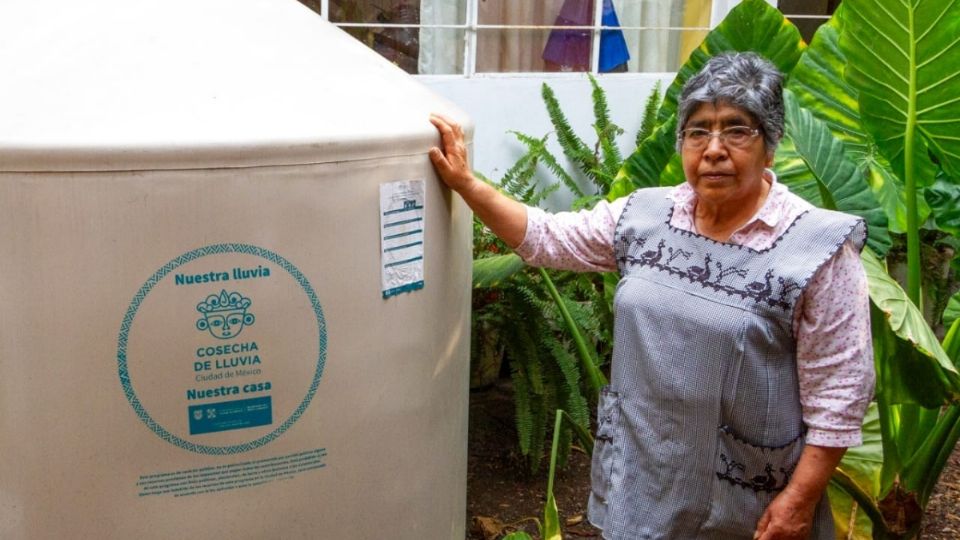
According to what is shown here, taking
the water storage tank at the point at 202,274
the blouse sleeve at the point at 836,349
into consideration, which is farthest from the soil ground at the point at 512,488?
the blouse sleeve at the point at 836,349

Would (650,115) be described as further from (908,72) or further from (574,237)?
(574,237)

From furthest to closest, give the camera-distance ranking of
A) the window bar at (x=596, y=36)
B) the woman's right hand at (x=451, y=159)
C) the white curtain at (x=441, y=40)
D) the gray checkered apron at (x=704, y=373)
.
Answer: the window bar at (x=596, y=36), the white curtain at (x=441, y=40), the woman's right hand at (x=451, y=159), the gray checkered apron at (x=704, y=373)

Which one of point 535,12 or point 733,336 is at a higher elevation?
point 535,12

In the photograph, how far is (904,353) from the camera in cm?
252

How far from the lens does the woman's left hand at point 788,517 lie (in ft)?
7.02

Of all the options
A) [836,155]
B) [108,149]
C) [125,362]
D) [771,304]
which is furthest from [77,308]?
[836,155]

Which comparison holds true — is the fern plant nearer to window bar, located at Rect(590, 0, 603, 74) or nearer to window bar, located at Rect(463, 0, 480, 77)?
window bar, located at Rect(463, 0, 480, 77)

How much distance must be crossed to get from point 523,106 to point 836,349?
2512mm

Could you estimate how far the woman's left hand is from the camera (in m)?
2.14

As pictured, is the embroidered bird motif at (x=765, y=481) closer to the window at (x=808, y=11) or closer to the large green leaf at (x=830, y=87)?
the large green leaf at (x=830, y=87)

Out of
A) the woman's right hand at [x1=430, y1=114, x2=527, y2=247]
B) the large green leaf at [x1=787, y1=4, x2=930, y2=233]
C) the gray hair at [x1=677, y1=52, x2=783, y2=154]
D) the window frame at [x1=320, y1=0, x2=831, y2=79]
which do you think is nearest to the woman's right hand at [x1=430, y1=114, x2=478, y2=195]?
the woman's right hand at [x1=430, y1=114, x2=527, y2=247]

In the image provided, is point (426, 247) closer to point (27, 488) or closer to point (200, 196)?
point (200, 196)

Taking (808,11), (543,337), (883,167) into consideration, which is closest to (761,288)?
(883,167)

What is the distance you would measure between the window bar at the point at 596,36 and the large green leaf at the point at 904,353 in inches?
83.6
